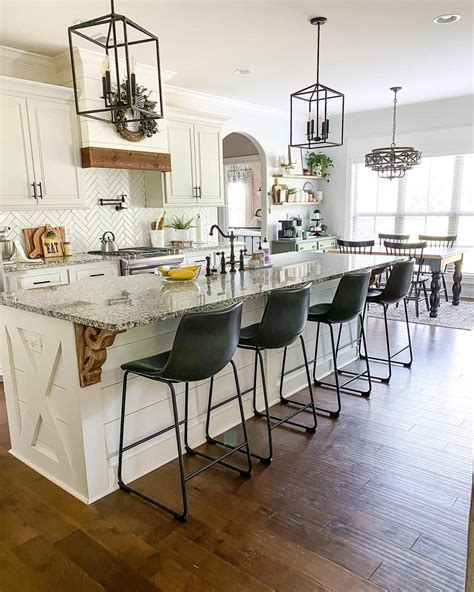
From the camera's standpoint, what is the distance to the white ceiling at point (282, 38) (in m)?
3.24

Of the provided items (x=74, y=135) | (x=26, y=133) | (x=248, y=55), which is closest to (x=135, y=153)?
(x=74, y=135)

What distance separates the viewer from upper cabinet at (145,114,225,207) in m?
5.16

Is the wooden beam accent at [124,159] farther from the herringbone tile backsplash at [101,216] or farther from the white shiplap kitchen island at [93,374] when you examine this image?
the white shiplap kitchen island at [93,374]

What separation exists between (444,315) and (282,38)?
12.6ft

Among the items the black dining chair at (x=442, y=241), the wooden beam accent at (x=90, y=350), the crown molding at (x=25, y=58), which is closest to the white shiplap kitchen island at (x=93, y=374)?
the wooden beam accent at (x=90, y=350)

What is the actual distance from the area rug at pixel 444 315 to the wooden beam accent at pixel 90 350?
4408mm

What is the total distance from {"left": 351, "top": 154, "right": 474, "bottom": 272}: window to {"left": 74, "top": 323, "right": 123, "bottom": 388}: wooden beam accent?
21.0ft

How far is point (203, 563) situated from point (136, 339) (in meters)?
1.08

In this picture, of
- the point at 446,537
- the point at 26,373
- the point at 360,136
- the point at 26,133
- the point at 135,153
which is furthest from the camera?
the point at 360,136

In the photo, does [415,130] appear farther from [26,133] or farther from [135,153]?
[26,133]

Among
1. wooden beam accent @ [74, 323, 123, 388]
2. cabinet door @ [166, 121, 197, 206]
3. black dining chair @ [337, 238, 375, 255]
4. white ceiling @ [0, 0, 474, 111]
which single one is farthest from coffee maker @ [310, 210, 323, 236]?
wooden beam accent @ [74, 323, 123, 388]

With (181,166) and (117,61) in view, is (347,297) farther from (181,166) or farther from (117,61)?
(181,166)

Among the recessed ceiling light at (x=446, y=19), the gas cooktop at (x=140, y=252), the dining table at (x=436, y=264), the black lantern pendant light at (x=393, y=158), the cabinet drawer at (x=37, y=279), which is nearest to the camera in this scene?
the recessed ceiling light at (x=446, y=19)

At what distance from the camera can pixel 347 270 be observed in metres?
3.37
